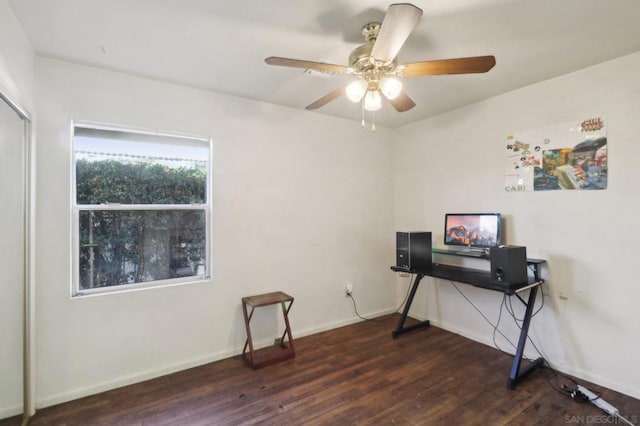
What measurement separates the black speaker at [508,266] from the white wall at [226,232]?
63.4 inches

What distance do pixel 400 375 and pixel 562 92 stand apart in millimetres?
2744

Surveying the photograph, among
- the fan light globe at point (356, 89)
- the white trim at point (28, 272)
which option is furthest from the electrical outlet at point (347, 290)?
the white trim at point (28, 272)

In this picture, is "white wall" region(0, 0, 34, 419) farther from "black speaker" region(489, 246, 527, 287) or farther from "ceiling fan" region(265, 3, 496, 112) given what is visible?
"black speaker" region(489, 246, 527, 287)

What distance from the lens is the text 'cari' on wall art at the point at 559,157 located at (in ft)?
7.82

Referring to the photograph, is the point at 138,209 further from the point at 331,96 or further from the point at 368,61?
the point at 368,61

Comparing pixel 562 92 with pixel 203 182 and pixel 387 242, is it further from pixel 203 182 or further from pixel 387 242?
pixel 203 182

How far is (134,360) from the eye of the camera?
96.1 inches

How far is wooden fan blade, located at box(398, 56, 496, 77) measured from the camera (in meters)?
1.61

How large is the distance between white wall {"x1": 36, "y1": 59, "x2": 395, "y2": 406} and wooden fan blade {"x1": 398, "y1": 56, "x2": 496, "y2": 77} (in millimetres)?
1713

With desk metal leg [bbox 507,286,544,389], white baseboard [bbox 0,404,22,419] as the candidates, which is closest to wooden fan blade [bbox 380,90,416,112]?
desk metal leg [bbox 507,286,544,389]

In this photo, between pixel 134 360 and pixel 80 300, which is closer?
pixel 80 300

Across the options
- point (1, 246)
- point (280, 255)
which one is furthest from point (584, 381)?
point (1, 246)

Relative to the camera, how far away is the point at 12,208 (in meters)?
1.86

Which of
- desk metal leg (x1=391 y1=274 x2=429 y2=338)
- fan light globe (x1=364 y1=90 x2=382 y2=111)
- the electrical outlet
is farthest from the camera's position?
the electrical outlet
